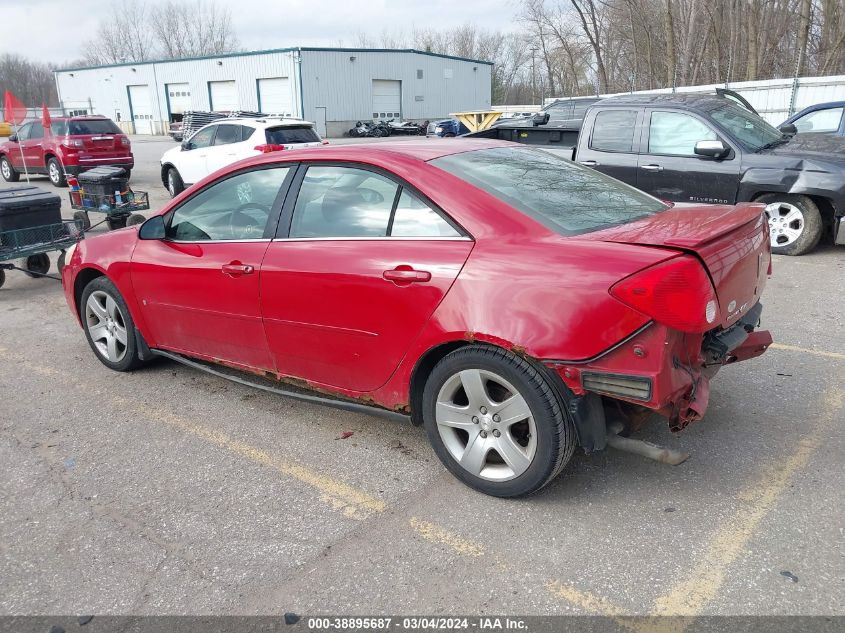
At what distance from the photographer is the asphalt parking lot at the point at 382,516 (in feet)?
8.33

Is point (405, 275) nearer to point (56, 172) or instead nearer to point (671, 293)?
point (671, 293)

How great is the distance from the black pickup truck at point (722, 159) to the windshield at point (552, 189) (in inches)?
179

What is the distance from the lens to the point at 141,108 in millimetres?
51250

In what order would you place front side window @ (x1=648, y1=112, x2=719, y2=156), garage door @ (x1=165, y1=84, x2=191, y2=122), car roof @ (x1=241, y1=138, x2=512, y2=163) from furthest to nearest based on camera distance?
garage door @ (x1=165, y1=84, x2=191, y2=122) → front side window @ (x1=648, y1=112, x2=719, y2=156) → car roof @ (x1=241, y1=138, x2=512, y2=163)

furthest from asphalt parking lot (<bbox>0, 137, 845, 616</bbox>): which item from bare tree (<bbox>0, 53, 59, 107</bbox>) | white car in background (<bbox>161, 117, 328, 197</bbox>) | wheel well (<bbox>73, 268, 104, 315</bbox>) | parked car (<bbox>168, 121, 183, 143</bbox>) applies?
bare tree (<bbox>0, 53, 59, 107</bbox>)

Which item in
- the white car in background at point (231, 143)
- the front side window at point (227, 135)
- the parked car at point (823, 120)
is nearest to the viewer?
the parked car at point (823, 120)

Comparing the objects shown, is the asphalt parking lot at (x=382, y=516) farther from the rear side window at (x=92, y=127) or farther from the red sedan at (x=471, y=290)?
the rear side window at (x=92, y=127)

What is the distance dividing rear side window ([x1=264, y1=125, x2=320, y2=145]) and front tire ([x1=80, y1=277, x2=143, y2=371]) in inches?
374

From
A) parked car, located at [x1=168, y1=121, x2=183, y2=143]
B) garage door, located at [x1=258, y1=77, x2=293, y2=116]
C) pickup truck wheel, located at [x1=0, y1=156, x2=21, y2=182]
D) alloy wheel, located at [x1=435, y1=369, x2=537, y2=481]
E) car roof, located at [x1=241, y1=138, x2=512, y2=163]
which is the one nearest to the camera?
alloy wheel, located at [x1=435, y1=369, x2=537, y2=481]

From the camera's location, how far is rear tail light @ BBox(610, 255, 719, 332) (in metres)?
2.60

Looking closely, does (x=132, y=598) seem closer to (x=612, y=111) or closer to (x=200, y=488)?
(x=200, y=488)

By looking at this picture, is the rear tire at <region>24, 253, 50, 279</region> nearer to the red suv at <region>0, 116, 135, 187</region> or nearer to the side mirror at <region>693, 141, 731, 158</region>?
the side mirror at <region>693, 141, 731, 158</region>

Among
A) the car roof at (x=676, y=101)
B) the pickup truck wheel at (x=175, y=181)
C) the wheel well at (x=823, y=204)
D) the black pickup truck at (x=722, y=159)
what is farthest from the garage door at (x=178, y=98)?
the wheel well at (x=823, y=204)

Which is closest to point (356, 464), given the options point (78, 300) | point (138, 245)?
point (138, 245)
